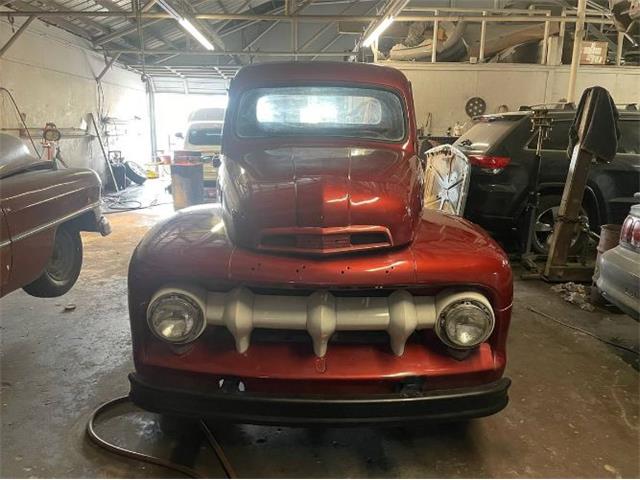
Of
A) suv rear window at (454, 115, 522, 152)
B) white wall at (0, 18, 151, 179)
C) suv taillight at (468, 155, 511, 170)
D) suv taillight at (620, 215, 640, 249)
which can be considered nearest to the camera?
suv taillight at (620, 215, 640, 249)

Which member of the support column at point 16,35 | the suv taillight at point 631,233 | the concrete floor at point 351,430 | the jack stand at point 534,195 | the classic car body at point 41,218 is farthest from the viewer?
the support column at point 16,35

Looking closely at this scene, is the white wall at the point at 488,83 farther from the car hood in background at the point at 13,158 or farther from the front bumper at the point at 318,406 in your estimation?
the front bumper at the point at 318,406

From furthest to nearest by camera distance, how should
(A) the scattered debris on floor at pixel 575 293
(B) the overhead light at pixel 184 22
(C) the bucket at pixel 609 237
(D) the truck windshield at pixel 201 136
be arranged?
(D) the truck windshield at pixel 201 136 < (B) the overhead light at pixel 184 22 < (A) the scattered debris on floor at pixel 575 293 < (C) the bucket at pixel 609 237

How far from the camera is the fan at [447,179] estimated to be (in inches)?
187

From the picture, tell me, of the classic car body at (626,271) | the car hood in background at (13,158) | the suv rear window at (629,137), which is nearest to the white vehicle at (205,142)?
the car hood in background at (13,158)

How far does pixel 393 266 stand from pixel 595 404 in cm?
170

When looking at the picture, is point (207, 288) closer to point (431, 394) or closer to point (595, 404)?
point (431, 394)

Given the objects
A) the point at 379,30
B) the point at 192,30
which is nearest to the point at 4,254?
the point at 192,30

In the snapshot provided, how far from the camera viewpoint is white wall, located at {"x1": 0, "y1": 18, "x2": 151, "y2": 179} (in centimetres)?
841

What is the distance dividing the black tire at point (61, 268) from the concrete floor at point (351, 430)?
0.30 metres

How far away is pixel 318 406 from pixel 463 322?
66cm

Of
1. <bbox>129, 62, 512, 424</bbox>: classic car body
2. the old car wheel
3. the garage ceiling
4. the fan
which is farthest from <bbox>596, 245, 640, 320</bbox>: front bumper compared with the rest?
the garage ceiling

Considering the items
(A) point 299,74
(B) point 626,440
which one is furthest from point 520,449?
(A) point 299,74

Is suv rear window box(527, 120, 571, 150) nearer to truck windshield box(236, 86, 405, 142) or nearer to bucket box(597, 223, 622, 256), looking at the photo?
bucket box(597, 223, 622, 256)
